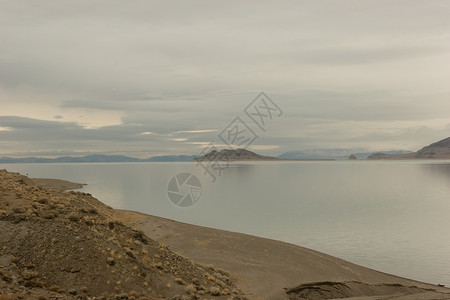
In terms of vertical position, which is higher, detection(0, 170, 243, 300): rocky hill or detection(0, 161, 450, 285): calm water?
detection(0, 170, 243, 300): rocky hill

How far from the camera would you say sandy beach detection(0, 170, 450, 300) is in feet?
54.0

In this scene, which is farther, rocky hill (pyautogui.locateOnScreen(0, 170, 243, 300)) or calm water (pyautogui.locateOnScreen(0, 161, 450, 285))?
calm water (pyautogui.locateOnScreen(0, 161, 450, 285))

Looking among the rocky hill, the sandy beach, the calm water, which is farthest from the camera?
the calm water

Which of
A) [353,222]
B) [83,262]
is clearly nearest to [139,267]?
[83,262]

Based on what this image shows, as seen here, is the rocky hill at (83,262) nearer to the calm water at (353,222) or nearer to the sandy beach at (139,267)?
the sandy beach at (139,267)

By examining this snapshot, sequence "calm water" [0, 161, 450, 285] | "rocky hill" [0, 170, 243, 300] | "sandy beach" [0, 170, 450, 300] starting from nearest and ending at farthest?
"rocky hill" [0, 170, 243, 300] → "sandy beach" [0, 170, 450, 300] → "calm water" [0, 161, 450, 285]

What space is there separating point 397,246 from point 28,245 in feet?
104

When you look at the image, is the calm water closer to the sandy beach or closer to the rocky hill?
the sandy beach

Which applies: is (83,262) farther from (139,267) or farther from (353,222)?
(353,222)

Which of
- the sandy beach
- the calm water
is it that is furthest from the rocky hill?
the calm water

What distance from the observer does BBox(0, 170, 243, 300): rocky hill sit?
52.4ft

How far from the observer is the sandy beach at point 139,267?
1647 centimetres

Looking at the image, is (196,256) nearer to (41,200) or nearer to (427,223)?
(41,200)

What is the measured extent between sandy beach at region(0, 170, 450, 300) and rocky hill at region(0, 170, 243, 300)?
4 centimetres
